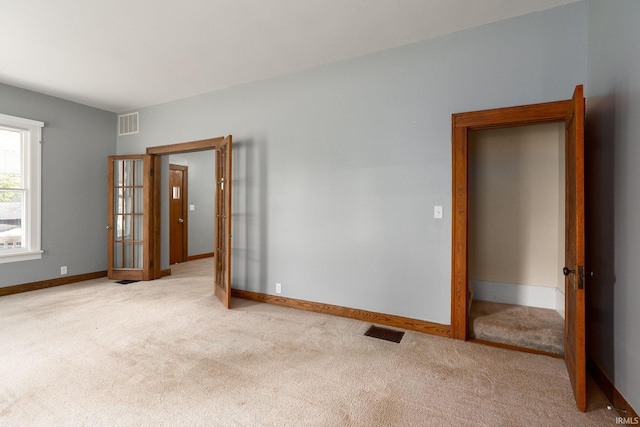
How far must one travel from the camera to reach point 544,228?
134 inches

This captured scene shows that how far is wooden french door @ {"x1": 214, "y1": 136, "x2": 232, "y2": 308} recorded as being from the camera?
3.58 m

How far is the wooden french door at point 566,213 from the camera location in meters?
1.84

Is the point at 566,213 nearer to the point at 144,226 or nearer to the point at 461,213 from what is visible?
the point at 461,213

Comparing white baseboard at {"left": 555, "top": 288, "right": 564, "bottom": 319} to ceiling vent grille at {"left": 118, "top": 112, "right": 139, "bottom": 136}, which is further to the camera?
ceiling vent grille at {"left": 118, "top": 112, "right": 139, "bottom": 136}

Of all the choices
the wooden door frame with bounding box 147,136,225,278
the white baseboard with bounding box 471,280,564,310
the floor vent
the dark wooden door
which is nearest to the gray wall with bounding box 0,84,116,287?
the wooden door frame with bounding box 147,136,225,278

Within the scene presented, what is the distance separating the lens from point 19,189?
4203 millimetres

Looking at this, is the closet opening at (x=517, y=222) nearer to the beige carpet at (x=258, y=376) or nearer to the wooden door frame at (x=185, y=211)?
the beige carpet at (x=258, y=376)

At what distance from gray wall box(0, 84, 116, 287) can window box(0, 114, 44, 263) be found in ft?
0.32

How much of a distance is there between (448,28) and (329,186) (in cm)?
185

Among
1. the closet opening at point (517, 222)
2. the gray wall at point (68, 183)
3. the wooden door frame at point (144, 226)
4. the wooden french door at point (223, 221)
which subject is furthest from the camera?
the wooden door frame at point (144, 226)

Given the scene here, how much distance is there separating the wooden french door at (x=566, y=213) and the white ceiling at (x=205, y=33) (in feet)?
2.74

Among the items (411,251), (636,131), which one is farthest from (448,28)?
(411,251)

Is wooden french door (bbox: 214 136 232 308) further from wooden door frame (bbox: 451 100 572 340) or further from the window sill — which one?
the window sill

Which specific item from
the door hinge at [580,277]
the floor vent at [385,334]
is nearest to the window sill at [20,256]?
the floor vent at [385,334]
